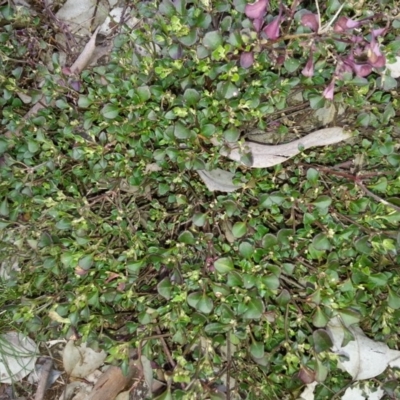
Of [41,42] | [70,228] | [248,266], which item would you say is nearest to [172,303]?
[248,266]

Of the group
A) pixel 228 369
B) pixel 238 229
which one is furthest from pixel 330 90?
pixel 228 369

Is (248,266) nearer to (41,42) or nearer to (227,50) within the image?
(227,50)

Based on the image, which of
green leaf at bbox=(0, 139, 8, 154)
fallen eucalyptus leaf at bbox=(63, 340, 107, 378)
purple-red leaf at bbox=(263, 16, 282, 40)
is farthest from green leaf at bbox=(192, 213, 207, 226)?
green leaf at bbox=(0, 139, 8, 154)

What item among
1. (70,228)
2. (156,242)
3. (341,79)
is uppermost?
(341,79)

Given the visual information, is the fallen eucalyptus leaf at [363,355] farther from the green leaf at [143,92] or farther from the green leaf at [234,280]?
the green leaf at [143,92]

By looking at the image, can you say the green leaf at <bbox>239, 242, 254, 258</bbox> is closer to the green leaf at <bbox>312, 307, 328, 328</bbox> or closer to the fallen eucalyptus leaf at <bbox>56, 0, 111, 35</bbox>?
the green leaf at <bbox>312, 307, 328, 328</bbox>

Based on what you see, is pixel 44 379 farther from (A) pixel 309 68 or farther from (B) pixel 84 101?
(A) pixel 309 68
